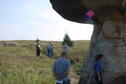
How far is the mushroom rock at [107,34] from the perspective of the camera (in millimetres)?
13859

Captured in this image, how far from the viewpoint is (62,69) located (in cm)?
1012

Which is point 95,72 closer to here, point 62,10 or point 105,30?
point 105,30

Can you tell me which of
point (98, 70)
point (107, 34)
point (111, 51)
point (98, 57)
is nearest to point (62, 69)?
point (98, 70)

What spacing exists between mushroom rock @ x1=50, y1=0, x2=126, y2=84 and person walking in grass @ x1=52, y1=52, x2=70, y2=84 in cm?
401

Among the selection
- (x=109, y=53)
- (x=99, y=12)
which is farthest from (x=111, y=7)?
(x=109, y=53)

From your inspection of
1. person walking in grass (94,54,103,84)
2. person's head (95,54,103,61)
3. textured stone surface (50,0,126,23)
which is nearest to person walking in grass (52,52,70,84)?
person walking in grass (94,54,103,84)

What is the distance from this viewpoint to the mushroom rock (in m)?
13.9

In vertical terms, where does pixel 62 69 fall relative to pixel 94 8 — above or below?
below

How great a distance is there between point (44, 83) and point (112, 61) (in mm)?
2974

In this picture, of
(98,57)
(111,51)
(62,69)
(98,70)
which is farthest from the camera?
(111,51)

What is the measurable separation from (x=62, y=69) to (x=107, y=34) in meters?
4.59

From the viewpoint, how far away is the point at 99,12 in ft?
47.5

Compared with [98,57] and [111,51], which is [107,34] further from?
[98,57]

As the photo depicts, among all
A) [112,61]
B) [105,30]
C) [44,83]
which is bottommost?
[44,83]
